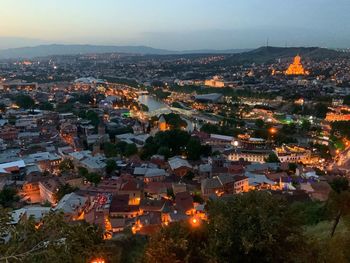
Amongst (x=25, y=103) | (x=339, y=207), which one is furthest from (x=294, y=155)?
(x=25, y=103)

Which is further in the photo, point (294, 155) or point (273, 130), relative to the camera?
point (273, 130)

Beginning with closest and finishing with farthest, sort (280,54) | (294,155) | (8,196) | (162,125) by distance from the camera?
(8,196) → (294,155) → (162,125) → (280,54)

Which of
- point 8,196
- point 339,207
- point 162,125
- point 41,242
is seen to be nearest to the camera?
point 41,242

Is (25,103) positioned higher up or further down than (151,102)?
higher up

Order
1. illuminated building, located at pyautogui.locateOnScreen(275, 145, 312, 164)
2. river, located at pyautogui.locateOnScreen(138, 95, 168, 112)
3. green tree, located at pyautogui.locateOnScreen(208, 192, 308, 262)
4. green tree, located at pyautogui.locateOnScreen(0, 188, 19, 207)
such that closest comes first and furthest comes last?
green tree, located at pyautogui.locateOnScreen(208, 192, 308, 262)
green tree, located at pyautogui.locateOnScreen(0, 188, 19, 207)
illuminated building, located at pyautogui.locateOnScreen(275, 145, 312, 164)
river, located at pyautogui.locateOnScreen(138, 95, 168, 112)

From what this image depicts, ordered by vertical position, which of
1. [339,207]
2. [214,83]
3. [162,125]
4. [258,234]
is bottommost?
[214,83]

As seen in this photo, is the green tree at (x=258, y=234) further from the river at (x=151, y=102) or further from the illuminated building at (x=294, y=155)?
the river at (x=151, y=102)

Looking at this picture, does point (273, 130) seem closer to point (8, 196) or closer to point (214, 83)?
point (8, 196)

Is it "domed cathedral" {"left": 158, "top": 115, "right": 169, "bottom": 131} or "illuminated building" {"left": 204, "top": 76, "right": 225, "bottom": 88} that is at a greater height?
"domed cathedral" {"left": 158, "top": 115, "right": 169, "bottom": 131}

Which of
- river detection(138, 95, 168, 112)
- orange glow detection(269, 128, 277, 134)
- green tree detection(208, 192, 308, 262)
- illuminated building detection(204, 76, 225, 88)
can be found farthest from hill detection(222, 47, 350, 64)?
green tree detection(208, 192, 308, 262)

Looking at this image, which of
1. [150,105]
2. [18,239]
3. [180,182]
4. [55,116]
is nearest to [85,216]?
[180,182]

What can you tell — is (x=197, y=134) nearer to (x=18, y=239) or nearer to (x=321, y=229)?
(x=321, y=229)

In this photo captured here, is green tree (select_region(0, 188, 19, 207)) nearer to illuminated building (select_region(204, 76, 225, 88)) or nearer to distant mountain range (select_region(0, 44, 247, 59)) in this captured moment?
illuminated building (select_region(204, 76, 225, 88))
